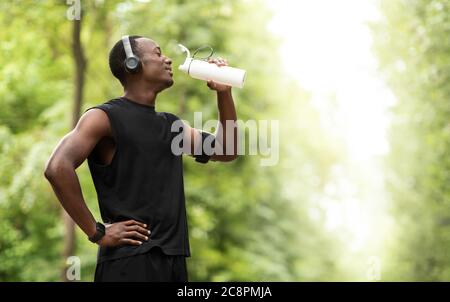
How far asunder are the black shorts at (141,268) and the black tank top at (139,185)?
0.10 ft

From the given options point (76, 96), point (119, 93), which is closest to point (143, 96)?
point (76, 96)

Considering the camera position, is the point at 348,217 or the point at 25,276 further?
the point at 348,217

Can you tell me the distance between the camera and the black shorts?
3.83 meters

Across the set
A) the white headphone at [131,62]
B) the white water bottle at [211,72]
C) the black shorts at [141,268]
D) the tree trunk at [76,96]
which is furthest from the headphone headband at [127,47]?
the tree trunk at [76,96]

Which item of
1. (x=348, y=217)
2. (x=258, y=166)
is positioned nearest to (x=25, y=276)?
(x=258, y=166)

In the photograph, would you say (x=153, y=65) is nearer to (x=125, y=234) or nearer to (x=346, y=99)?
(x=125, y=234)

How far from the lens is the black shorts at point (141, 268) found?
383 centimetres

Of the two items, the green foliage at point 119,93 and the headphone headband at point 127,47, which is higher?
the green foliage at point 119,93

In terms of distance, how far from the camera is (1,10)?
1388 cm

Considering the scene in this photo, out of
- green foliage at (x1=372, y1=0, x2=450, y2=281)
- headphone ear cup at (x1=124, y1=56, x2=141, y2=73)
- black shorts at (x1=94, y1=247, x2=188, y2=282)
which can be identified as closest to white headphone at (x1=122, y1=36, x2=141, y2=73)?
headphone ear cup at (x1=124, y1=56, x2=141, y2=73)

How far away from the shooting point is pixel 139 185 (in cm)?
386

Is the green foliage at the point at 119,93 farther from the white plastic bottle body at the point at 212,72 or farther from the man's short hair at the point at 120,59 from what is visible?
the white plastic bottle body at the point at 212,72

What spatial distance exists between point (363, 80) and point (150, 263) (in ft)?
62.1

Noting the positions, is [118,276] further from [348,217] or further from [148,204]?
[348,217]
